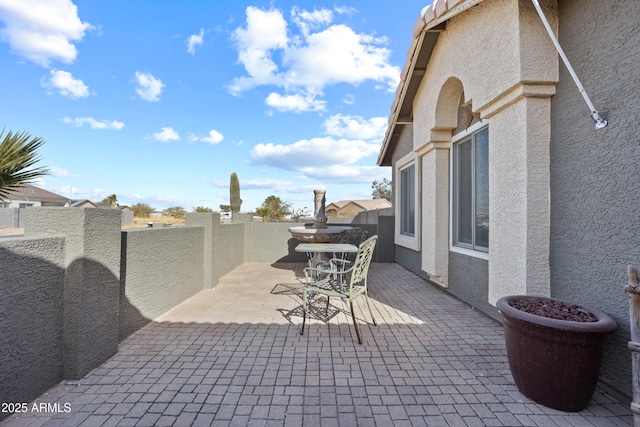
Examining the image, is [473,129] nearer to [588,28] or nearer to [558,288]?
[588,28]

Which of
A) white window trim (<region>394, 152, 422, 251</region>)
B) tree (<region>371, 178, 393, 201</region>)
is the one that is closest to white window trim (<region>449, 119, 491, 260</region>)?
white window trim (<region>394, 152, 422, 251</region>)

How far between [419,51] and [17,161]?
23.4ft

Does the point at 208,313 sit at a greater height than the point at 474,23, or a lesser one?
lesser

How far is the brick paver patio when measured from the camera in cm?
194

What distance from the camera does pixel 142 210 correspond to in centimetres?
3269

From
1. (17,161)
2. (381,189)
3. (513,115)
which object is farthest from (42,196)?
(513,115)

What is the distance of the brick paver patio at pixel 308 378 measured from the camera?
1.94 meters

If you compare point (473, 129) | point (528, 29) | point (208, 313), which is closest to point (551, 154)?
point (528, 29)

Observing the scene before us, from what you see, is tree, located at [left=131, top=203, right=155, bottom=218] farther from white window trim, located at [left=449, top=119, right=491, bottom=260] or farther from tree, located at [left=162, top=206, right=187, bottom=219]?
white window trim, located at [left=449, top=119, right=491, bottom=260]

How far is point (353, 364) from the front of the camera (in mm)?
2678

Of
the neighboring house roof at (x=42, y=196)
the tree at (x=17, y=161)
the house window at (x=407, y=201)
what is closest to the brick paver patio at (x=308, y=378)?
the tree at (x=17, y=161)

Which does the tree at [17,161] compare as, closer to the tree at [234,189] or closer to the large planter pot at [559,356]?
the large planter pot at [559,356]

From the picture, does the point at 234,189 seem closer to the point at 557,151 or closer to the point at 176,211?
the point at 557,151

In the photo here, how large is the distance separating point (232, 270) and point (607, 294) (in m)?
6.99
